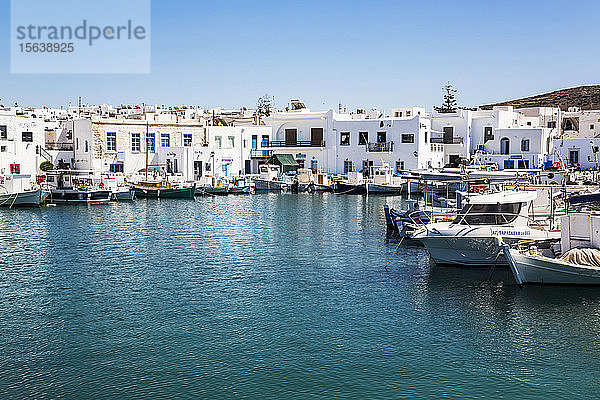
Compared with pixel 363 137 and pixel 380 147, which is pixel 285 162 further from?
pixel 380 147

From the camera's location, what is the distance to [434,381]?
1509cm

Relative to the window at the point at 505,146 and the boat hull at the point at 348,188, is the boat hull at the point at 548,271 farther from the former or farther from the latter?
the window at the point at 505,146

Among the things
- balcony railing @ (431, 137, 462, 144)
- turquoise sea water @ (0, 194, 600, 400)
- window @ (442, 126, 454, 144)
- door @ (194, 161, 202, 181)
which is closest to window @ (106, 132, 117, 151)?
door @ (194, 161, 202, 181)

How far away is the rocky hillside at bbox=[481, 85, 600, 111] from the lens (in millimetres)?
137625

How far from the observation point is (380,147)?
72062 millimetres

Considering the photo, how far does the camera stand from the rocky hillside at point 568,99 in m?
138

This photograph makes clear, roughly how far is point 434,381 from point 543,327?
5.22m

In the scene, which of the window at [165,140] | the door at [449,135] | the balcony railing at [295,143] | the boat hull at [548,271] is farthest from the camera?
the balcony railing at [295,143]

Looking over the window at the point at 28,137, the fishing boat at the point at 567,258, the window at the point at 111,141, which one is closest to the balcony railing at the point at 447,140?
the window at the point at 111,141

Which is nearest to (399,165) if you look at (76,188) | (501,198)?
(76,188)

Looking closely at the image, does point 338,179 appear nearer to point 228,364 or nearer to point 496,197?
point 496,197

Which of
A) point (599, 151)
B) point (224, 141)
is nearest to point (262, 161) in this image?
point (224, 141)

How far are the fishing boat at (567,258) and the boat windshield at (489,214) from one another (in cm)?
212

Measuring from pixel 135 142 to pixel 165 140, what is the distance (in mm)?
3332
